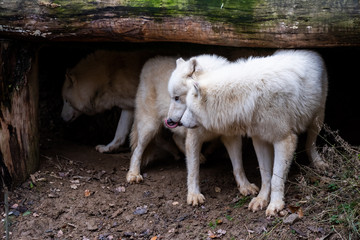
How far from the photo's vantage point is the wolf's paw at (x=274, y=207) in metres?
4.88

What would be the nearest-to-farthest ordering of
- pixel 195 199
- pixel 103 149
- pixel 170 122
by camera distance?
pixel 170 122 → pixel 195 199 → pixel 103 149

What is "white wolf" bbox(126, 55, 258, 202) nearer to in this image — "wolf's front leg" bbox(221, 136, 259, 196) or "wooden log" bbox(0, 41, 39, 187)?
"wolf's front leg" bbox(221, 136, 259, 196)

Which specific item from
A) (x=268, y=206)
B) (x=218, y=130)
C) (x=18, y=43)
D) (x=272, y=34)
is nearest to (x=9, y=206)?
(x=18, y=43)

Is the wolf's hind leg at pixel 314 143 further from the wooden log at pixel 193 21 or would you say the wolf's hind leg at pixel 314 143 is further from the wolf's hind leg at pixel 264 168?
the wooden log at pixel 193 21

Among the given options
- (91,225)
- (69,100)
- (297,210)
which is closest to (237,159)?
(297,210)

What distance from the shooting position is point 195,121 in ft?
16.4

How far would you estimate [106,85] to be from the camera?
7754mm

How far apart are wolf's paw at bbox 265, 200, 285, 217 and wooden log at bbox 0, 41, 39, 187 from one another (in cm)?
302

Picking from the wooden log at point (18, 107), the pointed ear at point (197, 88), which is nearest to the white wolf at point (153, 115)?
the pointed ear at point (197, 88)

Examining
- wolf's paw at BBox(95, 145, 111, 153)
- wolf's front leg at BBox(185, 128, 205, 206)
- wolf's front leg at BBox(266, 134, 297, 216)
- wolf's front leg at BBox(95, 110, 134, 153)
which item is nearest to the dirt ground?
wolf's front leg at BBox(266, 134, 297, 216)

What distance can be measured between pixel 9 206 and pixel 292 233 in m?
3.20

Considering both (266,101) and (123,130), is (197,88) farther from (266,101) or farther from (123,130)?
(123,130)

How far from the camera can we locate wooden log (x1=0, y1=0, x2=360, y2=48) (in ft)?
15.7

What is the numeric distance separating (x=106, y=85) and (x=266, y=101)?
3693mm
